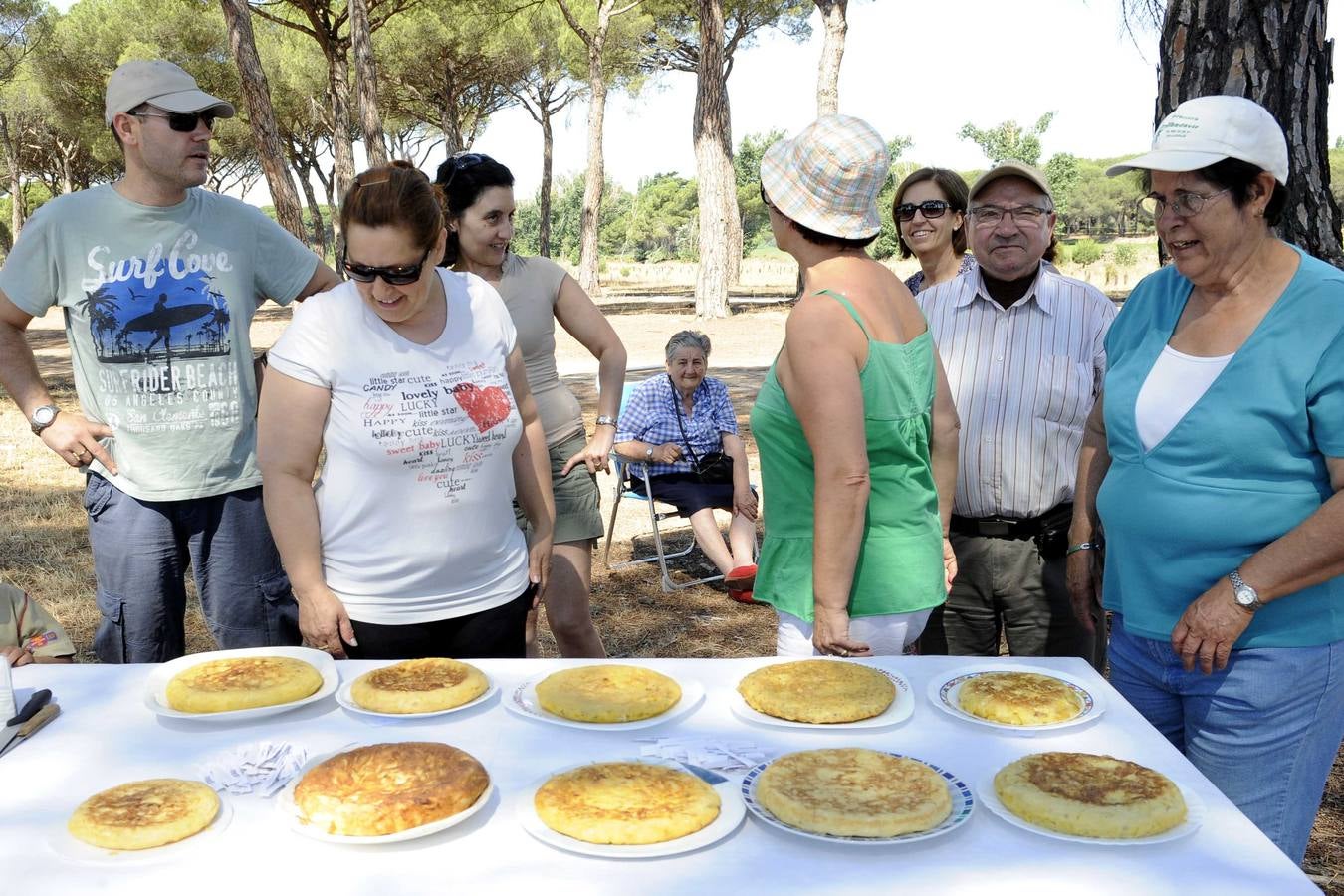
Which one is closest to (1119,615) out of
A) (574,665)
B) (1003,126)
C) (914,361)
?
(914,361)

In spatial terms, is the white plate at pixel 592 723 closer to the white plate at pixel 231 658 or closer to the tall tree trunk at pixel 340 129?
the white plate at pixel 231 658

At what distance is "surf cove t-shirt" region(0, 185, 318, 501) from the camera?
9.02ft

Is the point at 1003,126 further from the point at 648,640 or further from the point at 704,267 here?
the point at 648,640

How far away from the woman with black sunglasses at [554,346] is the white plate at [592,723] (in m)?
1.32

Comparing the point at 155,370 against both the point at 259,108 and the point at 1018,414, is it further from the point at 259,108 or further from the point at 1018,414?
the point at 259,108

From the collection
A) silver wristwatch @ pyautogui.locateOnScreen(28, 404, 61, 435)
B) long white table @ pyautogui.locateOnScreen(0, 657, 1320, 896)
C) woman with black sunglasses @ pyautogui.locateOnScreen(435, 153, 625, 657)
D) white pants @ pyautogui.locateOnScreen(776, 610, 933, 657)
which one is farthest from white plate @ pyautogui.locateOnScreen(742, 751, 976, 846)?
silver wristwatch @ pyautogui.locateOnScreen(28, 404, 61, 435)

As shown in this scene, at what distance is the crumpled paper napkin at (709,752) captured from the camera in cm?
158

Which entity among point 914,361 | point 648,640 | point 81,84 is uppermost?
point 81,84

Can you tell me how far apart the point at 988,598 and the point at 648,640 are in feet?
7.21

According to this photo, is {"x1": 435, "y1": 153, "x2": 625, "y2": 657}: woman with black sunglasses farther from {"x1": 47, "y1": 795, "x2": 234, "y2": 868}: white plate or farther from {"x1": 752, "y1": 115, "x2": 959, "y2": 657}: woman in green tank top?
{"x1": 47, "y1": 795, "x2": 234, "y2": 868}: white plate

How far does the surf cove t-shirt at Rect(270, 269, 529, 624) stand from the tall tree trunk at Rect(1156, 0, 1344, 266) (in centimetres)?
268

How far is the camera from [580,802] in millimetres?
1393

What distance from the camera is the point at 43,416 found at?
2.86 meters

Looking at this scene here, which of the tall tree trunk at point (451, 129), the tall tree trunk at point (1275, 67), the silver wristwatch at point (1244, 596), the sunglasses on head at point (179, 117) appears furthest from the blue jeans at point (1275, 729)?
the tall tree trunk at point (451, 129)
